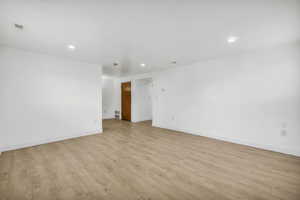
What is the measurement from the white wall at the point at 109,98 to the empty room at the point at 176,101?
10.3 feet

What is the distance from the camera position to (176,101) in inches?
194

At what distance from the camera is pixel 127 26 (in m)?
2.08

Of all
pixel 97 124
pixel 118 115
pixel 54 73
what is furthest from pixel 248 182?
pixel 118 115

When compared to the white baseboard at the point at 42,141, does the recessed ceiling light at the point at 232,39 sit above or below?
above

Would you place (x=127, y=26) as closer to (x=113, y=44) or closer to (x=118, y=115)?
(x=113, y=44)

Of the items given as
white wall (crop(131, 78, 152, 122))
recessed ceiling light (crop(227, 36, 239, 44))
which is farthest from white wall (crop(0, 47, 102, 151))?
recessed ceiling light (crop(227, 36, 239, 44))

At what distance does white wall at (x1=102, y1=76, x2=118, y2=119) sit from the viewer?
7.47m

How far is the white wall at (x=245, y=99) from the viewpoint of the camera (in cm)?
279

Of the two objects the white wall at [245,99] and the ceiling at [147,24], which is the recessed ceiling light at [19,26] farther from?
the white wall at [245,99]

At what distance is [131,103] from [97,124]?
7.90 ft

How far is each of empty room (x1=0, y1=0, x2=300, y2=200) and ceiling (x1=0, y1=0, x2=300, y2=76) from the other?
0.06 feet

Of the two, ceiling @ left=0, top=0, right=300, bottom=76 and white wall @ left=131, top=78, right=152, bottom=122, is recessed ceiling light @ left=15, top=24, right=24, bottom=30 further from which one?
white wall @ left=131, top=78, right=152, bottom=122

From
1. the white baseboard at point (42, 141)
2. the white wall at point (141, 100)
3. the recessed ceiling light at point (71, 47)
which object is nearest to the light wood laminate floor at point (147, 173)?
the white baseboard at point (42, 141)

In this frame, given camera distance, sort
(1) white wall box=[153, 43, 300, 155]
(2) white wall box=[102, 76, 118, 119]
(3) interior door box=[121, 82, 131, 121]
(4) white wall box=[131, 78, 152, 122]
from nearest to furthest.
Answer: (1) white wall box=[153, 43, 300, 155] → (4) white wall box=[131, 78, 152, 122] → (3) interior door box=[121, 82, 131, 121] → (2) white wall box=[102, 76, 118, 119]
